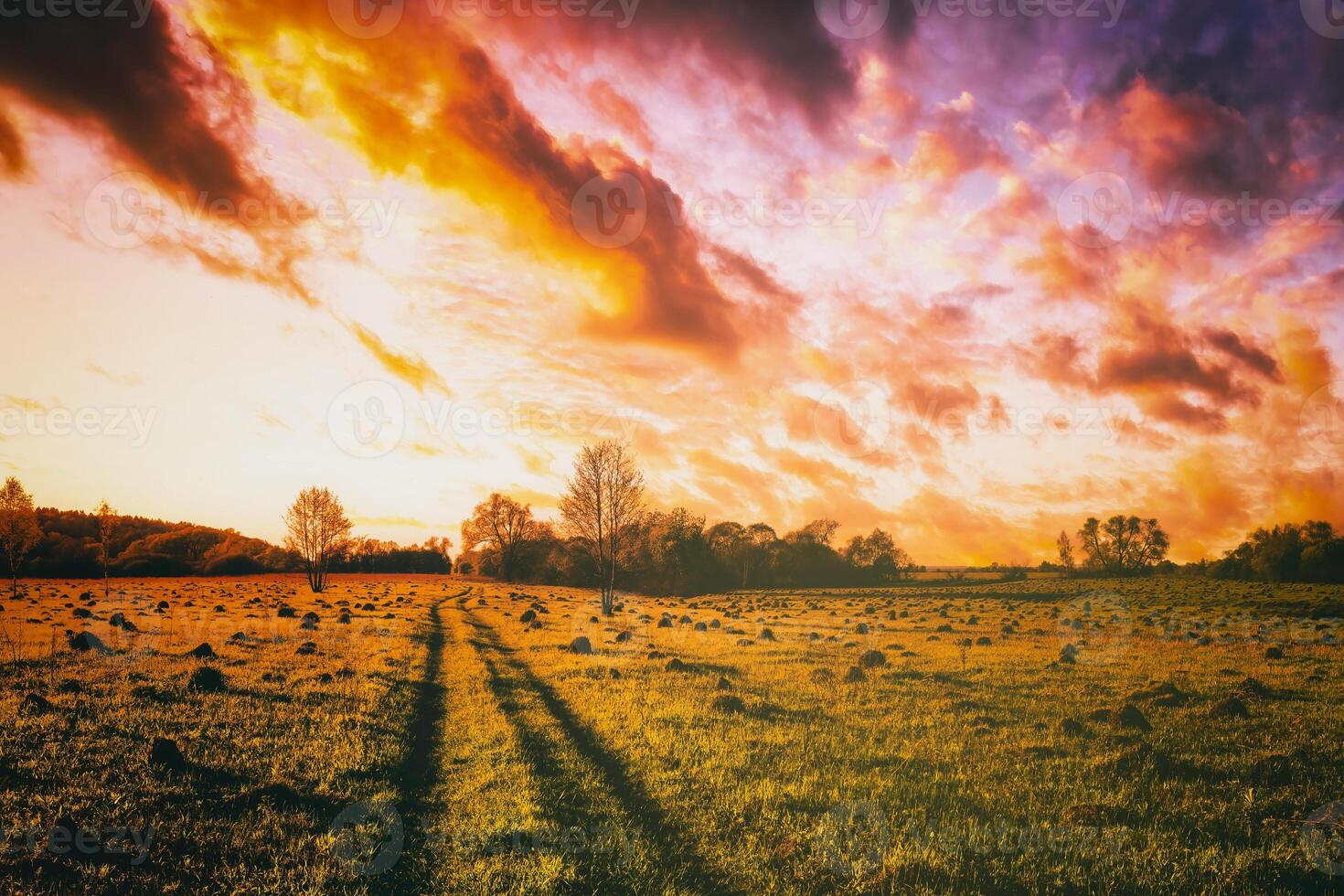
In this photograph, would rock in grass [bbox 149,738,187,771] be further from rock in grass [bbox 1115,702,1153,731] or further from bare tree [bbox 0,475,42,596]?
bare tree [bbox 0,475,42,596]

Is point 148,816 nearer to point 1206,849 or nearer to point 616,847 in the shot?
point 616,847

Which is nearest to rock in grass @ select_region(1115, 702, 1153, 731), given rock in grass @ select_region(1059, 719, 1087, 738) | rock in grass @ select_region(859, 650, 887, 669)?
rock in grass @ select_region(1059, 719, 1087, 738)

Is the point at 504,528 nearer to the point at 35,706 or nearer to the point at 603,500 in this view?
the point at 603,500

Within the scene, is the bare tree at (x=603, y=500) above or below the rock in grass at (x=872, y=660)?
above

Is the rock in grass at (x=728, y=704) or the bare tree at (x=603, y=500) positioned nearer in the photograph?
the rock in grass at (x=728, y=704)

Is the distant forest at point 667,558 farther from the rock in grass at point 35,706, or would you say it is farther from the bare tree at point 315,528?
the rock in grass at point 35,706

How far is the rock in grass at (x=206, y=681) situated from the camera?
13.6 m

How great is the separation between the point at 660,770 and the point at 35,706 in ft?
41.9

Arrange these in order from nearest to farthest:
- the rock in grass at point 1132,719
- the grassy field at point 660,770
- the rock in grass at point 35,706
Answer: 1. the grassy field at point 660,770
2. the rock in grass at point 35,706
3. the rock in grass at point 1132,719

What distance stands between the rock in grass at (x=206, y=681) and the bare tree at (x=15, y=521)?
4932 cm

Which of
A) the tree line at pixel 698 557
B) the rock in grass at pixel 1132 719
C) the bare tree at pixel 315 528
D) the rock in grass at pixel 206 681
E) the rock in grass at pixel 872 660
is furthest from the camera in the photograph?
the tree line at pixel 698 557

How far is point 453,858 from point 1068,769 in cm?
1053

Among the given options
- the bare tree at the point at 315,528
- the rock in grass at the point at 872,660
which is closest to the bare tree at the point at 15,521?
the bare tree at the point at 315,528

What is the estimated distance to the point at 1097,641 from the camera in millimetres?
25391
